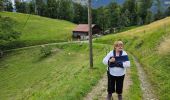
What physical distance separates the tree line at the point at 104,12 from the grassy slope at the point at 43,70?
53.5 m

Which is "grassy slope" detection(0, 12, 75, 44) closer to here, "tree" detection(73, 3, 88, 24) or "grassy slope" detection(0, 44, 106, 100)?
"grassy slope" detection(0, 44, 106, 100)

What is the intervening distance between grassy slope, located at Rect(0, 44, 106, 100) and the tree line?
53.5 meters

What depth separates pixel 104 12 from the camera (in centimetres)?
12988

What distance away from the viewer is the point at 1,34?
81.1 metres

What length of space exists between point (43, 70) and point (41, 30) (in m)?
53.2

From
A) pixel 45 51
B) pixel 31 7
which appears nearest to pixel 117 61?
pixel 45 51

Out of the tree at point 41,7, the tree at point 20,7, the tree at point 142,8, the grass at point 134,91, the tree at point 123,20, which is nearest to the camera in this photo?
the grass at point 134,91

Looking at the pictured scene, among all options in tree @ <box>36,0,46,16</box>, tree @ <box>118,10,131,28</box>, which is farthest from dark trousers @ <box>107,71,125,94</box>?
tree @ <box>36,0,46,16</box>

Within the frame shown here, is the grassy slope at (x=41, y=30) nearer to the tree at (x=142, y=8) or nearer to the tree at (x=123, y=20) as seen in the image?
the tree at (x=123, y=20)

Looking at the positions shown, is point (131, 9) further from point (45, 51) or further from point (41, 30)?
point (45, 51)

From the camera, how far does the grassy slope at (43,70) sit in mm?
35906

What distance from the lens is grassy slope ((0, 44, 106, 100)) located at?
118 ft

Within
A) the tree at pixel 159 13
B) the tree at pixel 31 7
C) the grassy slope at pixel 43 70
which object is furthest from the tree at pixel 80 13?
the grassy slope at pixel 43 70

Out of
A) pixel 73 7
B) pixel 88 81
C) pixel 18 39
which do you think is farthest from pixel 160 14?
pixel 88 81
